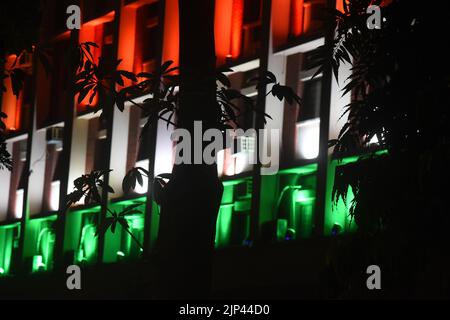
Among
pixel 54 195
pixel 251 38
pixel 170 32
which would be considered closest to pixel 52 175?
pixel 54 195

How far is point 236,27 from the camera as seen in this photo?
16578 millimetres

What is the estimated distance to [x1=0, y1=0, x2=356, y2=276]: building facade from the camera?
14.8m

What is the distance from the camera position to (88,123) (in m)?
20.6

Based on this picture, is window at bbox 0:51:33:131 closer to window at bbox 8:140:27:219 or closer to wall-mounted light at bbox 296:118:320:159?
window at bbox 8:140:27:219

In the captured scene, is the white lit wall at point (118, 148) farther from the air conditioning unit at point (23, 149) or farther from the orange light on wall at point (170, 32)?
the air conditioning unit at point (23, 149)

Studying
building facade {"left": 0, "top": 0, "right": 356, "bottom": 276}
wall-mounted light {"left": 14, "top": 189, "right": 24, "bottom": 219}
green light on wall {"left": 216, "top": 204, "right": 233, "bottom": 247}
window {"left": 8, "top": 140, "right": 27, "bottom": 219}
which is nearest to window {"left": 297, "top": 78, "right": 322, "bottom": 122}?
building facade {"left": 0, "top": 0, "right": 356, "bottom": 276}

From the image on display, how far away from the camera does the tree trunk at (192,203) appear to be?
245 inches

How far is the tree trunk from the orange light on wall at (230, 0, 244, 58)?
10.2 metres

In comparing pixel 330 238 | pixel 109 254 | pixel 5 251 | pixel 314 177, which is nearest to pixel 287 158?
pixel 314 177

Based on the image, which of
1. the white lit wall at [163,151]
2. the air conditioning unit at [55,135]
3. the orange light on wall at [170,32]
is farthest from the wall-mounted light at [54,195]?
the orange light on wall at [170,32]

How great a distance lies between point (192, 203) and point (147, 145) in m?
12.1

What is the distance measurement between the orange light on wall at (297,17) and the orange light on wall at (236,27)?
1283 millimetres

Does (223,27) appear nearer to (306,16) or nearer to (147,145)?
(306,16)

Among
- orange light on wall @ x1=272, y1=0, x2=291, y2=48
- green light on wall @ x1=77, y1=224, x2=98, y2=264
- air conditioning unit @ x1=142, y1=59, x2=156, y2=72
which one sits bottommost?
green light on wall @ x1=77, y1=224, x2=98, y2=264
